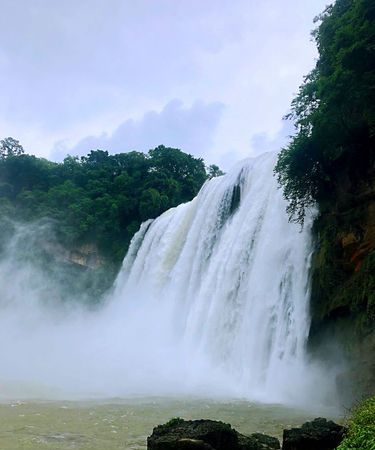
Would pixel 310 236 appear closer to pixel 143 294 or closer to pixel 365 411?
pixel 365 411

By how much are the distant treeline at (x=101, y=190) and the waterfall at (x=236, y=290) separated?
11160 mm

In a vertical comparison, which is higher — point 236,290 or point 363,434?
point 236,290

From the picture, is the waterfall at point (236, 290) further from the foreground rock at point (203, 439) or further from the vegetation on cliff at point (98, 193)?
the vegetation on cliff at point (98, 193)

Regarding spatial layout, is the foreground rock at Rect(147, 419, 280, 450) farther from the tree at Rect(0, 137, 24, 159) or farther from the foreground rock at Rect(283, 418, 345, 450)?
the tree at Rect(0, 137, 24, 159)

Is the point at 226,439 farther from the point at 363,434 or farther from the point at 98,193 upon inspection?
the point at 98,193

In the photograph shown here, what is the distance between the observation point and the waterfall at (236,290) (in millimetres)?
12398

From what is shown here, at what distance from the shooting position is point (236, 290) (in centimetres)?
1498

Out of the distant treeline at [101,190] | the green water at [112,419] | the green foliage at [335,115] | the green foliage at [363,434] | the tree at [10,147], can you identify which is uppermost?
the tree at [10,147]

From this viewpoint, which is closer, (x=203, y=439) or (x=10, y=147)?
(x=203, y=439)

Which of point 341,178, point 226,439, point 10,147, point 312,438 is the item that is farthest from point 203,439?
point 10,147

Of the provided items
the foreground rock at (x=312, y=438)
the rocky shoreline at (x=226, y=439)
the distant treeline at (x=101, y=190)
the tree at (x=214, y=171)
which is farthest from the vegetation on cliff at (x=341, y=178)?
the tree at (x=214, y=171)

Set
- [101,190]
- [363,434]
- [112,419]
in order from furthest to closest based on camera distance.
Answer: [101,190] → [112,419] → [363,434]

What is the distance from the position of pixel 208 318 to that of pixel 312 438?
9900mm

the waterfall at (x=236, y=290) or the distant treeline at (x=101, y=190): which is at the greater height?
the distant treeline at (x=101, y=190)
